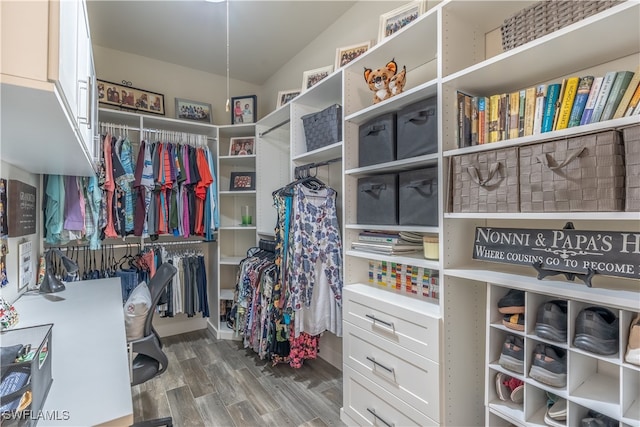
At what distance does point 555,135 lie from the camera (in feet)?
3.56

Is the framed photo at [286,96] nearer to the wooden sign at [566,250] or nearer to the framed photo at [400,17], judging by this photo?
the framed photo at [400,17]

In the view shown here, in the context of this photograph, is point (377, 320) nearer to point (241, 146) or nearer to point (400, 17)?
point (400, 17)

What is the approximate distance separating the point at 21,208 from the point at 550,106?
262 cm

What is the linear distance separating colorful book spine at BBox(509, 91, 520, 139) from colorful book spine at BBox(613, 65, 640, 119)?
29 cm

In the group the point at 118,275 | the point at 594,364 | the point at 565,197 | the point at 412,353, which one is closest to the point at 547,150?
the point at 565,197

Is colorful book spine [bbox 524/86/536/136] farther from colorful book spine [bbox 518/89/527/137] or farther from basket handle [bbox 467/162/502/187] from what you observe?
basket handle [bbox 467/162/502/187]

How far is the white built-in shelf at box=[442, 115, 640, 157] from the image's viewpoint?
0.94 metres

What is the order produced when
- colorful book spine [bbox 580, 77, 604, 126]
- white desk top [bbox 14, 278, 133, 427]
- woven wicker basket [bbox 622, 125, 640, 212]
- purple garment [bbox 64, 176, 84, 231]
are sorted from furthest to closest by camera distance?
purple garment [bbox 64, 176, 84, 231], colorful book spine [bbox 580, 77, 604, 126], woven wicker basket [bbox 622, 125, 640, 212], white desk top [bbox 14, 278, 133, 427]

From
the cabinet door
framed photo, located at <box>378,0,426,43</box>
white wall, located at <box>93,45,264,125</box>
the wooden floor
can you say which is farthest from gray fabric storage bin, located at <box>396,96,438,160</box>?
white wall, located at <box>93,45,264,125</box>

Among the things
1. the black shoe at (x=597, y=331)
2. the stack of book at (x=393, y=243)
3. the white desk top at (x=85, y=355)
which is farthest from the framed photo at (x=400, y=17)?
the white desk top at (x=85, y=355)

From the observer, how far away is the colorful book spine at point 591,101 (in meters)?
1.04

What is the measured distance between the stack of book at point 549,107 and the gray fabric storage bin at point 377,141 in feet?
1.16

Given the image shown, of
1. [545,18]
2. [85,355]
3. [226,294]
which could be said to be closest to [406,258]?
[545,18]

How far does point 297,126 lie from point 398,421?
208 centimetres
